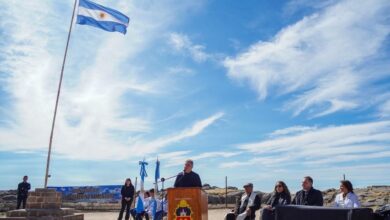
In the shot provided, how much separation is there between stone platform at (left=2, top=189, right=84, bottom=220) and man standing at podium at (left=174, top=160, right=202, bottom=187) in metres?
5.37

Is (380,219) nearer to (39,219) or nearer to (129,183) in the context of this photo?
(39,219)

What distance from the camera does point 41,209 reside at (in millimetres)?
11805

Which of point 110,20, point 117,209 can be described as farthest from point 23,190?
point 117,209

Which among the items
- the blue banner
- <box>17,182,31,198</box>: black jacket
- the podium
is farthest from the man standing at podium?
the blue banner

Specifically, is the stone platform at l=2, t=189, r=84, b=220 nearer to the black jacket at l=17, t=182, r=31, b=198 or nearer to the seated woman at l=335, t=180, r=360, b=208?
the black jacket at l=17, t=182, r=31, b=198

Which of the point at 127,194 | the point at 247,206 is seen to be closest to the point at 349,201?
the point at 247,206

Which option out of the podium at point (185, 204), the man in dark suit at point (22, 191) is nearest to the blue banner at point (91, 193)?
the man in dark suit at point (22, 191)

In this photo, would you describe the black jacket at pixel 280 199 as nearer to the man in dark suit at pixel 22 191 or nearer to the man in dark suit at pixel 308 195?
the man in dark suit at pixel 308 195

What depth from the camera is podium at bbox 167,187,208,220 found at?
7.06m

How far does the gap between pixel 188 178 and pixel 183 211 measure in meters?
1.11

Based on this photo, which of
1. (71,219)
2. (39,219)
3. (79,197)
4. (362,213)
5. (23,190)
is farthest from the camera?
(79,197)

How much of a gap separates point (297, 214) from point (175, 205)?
6.90 feet

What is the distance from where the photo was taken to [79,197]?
1063 inches

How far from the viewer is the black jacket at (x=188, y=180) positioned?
812cm
